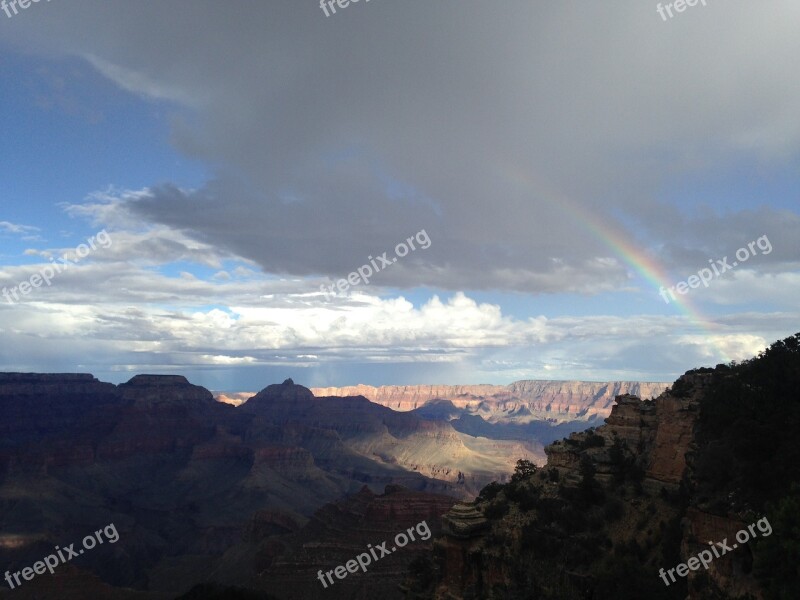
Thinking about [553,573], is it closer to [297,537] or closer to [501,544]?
[501,544]

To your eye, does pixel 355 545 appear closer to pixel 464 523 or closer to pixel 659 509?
pixel 464 523

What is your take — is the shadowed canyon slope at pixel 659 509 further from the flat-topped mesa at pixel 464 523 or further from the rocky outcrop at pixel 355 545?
the rocky outcrop at pixel 355 545

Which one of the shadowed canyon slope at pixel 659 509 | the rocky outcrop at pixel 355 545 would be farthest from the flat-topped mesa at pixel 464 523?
the rocky outcrop at pixel 355 545

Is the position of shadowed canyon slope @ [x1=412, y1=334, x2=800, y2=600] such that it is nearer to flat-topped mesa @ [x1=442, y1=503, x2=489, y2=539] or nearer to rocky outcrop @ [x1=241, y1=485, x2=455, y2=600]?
flat-topped mesa @ [x1=442, y1=503, x2=489, y2=539]

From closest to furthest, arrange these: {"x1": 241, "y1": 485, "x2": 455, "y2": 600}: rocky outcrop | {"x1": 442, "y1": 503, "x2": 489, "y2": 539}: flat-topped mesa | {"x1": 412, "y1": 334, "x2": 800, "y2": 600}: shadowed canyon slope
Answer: {"x1": 412, "y1": 334, "x2": 800, "y2": 600}: shadowed canyon slope < {"x1": 442, "y1": 503, "x2": 489, "y2": 539}: flat-topped mesa < {"x1": 241, "y1": 485, "x2": 455, "y2": 600}: rocky outcrop

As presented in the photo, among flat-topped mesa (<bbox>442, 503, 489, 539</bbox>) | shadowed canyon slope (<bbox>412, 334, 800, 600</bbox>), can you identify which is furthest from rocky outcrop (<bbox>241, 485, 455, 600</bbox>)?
shadowed canyon slope (<bbox>412, 334, 800, 600</bbox>)

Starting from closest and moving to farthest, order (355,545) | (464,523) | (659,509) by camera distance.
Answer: (659,509) → (464,523) → (355,545)

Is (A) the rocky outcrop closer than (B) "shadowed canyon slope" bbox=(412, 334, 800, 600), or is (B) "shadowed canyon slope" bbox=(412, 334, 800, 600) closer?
(B) "shadowed canyon slope" bbox=(412, 334, 800, 600)

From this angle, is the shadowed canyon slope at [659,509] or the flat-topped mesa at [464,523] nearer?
the shadowed canyon slope at [659,509]

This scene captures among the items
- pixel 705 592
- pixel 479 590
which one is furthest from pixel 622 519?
pixel 705 592

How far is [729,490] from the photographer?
33.5m

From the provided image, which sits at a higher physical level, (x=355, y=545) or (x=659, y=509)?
(x=659, y=509)

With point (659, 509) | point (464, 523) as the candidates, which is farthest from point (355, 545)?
point (659, 509)

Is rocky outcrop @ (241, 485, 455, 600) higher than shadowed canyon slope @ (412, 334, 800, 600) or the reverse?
the reverse
